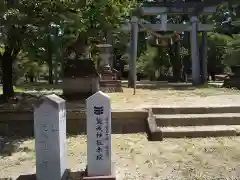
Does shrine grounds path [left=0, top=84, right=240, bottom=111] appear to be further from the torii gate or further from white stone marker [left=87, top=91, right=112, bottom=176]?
the torii gate

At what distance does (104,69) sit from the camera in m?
14.5

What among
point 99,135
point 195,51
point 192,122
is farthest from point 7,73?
point 195,51

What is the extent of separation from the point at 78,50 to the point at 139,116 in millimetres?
3743

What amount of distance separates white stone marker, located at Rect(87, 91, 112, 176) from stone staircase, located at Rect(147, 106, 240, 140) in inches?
98.6

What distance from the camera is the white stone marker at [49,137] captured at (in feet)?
15.4

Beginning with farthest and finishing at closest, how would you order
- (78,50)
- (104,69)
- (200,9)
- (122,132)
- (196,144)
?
(200,9), (104,69), (78,50), (122,132), (196,144)

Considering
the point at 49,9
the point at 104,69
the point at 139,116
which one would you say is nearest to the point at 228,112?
the point at 139,116

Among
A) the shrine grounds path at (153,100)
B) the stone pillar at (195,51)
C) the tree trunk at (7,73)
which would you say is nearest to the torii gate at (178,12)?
the stone pillar at (195,51)

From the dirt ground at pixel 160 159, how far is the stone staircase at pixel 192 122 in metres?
0.23

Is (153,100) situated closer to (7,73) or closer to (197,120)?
(197,120)

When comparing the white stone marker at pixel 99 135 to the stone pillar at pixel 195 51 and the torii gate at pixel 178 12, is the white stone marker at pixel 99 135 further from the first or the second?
the stone pillar at pixel 195 51

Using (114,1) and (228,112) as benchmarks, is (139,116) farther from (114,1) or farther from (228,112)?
(114,1)

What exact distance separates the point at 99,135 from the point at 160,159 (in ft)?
5.43

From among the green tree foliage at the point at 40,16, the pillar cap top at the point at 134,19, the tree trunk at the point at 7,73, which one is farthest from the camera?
the pillar cap top at the point at 134,19
